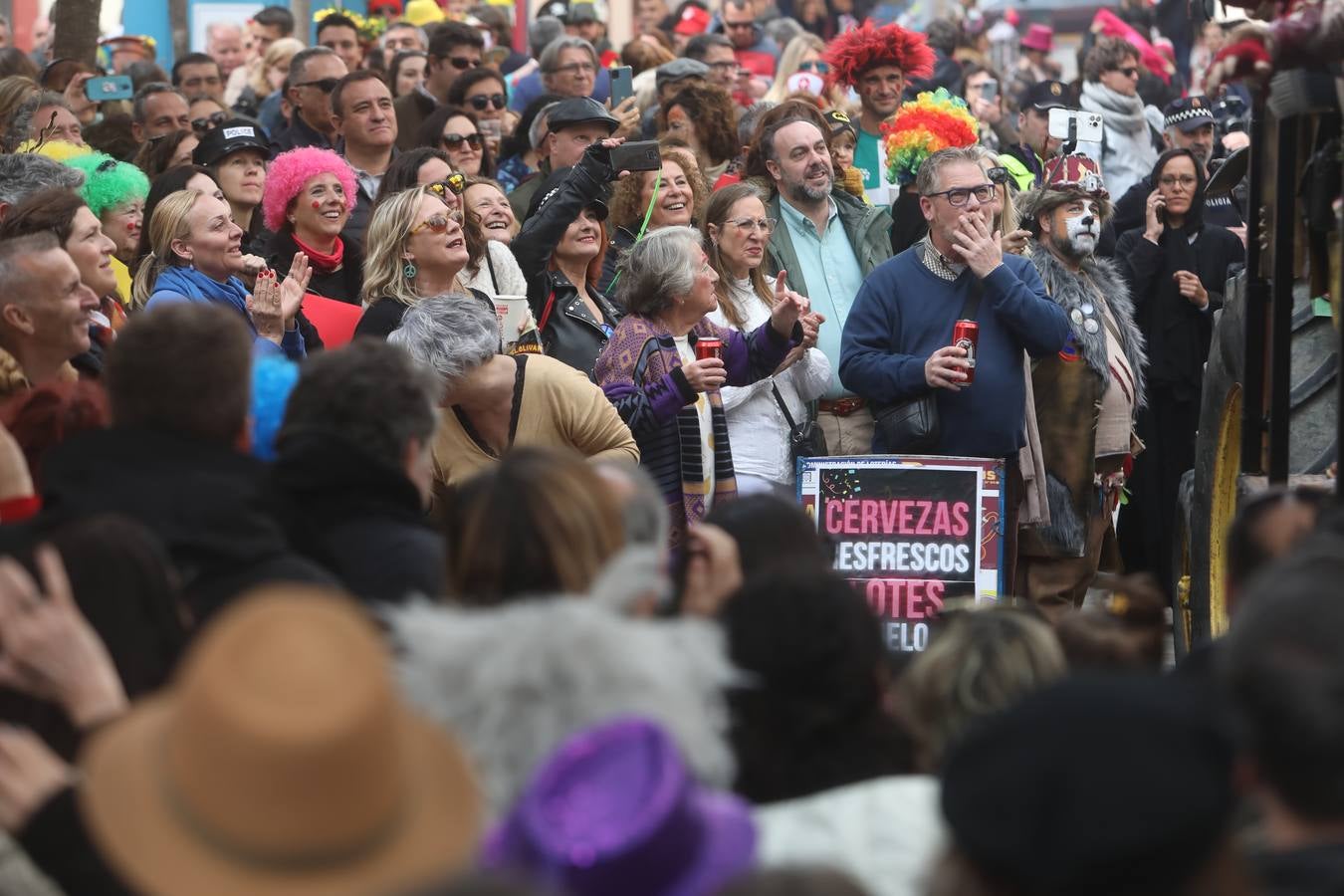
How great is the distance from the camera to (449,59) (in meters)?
10.9

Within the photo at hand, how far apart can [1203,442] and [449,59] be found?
5.52m

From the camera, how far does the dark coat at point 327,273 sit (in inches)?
297

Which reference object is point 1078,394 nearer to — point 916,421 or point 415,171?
point 916,421

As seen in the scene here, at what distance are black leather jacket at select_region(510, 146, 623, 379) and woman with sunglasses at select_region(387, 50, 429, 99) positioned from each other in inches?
163

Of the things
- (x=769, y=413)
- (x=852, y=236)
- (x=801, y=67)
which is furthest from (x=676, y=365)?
(x=801, y=67)

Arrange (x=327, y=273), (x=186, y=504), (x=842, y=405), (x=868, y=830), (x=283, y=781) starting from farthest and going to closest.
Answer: (x=842, y=405) → (x=327, y=273) → (x=186, y=504) → (x=868, y=830) → (x=283, y=781)

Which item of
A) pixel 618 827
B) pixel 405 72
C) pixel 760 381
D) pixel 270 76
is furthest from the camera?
pixel 270 76

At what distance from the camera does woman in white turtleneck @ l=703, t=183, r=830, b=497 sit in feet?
24.2

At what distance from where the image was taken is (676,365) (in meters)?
6.73

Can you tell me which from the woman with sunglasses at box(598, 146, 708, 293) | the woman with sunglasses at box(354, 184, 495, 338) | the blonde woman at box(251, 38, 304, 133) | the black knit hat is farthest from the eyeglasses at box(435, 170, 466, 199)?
the black knit hat

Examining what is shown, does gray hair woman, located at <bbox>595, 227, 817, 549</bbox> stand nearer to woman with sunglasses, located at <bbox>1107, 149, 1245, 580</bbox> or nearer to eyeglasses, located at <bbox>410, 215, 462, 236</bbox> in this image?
eyeglasses, located at <bbox>410, 215, 462, 236</bbox>

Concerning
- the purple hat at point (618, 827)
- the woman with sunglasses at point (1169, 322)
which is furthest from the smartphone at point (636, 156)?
the purple hat at point (618, 827)

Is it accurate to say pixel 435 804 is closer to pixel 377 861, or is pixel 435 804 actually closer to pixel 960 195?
pixel 377 861

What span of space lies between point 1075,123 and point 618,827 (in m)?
7.70
